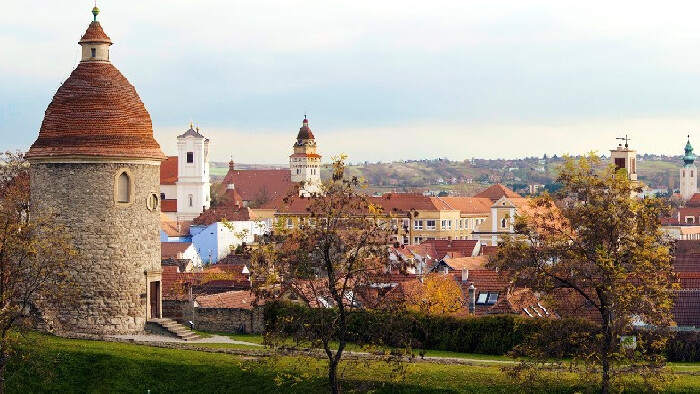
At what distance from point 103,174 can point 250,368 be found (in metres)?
10.2

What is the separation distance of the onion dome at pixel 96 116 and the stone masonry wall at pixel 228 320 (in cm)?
528

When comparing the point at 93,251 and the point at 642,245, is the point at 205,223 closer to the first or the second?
the point at 93,251

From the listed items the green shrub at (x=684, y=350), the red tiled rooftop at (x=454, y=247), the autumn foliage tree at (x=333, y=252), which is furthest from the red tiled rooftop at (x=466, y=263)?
the autumn foliage tree at (x=333, y=252)

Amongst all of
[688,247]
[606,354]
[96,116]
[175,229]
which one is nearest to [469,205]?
[175,229]

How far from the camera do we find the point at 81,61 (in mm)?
46969

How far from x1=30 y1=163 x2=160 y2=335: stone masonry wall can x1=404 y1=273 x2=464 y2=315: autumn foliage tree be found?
374 inches

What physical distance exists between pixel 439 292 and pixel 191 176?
96403 millimetres

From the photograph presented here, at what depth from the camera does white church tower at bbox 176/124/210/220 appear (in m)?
145

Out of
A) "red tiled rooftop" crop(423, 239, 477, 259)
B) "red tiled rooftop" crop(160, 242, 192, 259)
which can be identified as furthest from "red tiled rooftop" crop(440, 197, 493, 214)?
"red tiled rooftop" crop(160, 242, 192, 259)

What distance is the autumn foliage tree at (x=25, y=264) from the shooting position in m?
38.5

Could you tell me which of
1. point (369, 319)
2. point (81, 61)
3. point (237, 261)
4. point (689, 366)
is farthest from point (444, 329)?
point (237, 261)

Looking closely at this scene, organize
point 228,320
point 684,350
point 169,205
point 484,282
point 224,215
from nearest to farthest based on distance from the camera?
1. point 684,350
2. point 228,320
3. point 484,282
4. point 224,215
5. point 169,205

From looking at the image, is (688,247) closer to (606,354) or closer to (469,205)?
(606,354)

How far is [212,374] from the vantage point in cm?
3947
